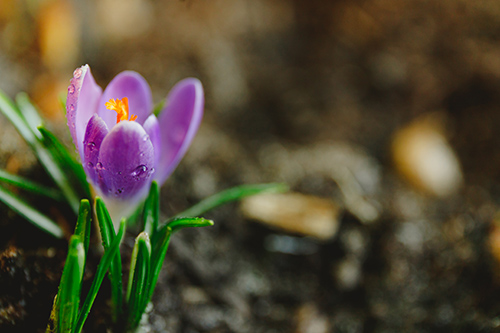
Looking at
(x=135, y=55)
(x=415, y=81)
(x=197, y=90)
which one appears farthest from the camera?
(x=415, y=81)

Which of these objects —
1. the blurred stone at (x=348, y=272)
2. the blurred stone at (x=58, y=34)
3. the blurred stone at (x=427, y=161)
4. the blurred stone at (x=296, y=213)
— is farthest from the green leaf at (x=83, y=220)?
the blurred stone at (x=427, y=161)

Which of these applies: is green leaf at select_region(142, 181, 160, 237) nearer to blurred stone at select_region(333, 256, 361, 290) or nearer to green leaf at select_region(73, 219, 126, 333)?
green leaf at select_region(73, 219, 126, 333)

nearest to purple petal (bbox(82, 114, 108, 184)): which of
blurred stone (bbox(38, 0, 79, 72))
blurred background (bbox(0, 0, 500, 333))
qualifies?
blurred background (bbox(0, 0, 500, 333))

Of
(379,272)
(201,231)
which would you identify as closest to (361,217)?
(379,272)

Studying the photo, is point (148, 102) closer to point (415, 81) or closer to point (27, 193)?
point (27, 193)

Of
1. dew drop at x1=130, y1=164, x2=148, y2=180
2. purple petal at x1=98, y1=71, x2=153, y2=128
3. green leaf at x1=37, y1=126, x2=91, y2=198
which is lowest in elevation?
dew drop at x1=130, y1=164, x2=148, y2=180

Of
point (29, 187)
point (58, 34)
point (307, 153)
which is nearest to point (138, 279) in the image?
point (29, 187)

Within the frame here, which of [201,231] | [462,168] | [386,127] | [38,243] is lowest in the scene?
[38,243]

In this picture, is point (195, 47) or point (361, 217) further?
point (195, 47)
